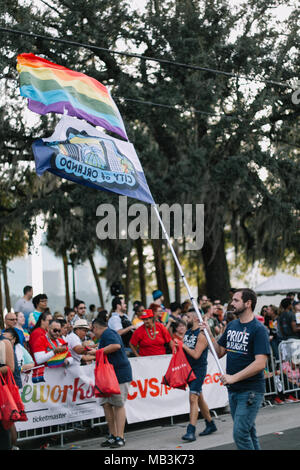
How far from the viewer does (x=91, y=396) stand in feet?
31.5

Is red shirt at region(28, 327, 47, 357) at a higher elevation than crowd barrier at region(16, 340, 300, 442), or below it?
higher

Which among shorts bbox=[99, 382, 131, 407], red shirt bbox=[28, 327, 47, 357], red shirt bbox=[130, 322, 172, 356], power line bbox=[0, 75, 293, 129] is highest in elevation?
power line bbox=[0, 75, 293, 129]

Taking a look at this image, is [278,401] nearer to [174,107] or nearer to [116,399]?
[116,399]

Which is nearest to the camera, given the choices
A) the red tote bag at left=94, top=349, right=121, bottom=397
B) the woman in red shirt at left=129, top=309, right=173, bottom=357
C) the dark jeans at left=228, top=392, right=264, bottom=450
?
the dark jeans at left=228, top=392, right=264, bottom=450

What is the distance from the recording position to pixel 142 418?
9.96 metres

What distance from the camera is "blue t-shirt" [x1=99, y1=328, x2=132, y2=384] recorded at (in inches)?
345

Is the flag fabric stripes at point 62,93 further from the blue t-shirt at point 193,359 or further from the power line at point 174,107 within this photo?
the power line at point 174,107

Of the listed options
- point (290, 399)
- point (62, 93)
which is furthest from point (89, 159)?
point (290, 399)

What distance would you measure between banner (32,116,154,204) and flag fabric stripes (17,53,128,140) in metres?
0.35

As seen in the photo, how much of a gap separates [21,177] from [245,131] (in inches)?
258

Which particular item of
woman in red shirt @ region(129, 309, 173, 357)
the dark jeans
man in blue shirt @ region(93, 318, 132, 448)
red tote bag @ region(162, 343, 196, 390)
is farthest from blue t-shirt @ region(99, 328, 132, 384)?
the dark jeans

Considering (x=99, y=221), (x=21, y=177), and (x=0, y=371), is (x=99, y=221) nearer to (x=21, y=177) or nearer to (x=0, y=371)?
(x=21, y=177)

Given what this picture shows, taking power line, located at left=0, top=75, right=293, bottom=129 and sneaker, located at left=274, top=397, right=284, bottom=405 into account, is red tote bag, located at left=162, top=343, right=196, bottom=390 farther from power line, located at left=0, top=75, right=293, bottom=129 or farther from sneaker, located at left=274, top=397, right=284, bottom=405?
power line, located at left=0, top=75, right=293, bottom=129

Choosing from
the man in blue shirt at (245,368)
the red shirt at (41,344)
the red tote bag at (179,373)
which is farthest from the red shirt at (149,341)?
the man in blue shirt at (245,368)
